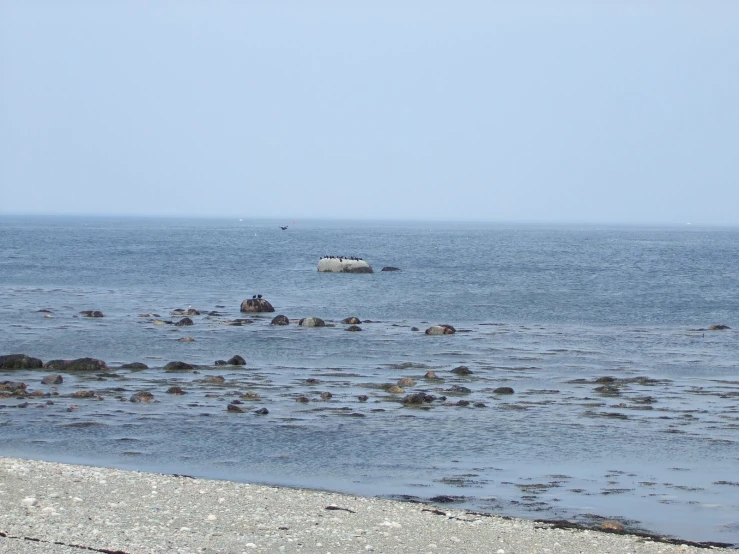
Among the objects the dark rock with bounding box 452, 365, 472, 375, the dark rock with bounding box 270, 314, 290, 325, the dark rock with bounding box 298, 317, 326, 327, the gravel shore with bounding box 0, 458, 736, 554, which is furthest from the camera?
the dark rock with bounding box 270, 314, 290, 325

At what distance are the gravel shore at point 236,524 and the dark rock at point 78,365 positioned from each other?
56.4ft

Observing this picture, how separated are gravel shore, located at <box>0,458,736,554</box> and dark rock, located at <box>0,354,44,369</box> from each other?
58.9 ft

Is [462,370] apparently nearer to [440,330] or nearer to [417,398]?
[417,398]

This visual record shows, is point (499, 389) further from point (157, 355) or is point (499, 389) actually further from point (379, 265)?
point (379, 265)

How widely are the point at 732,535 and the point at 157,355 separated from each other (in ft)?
92.9

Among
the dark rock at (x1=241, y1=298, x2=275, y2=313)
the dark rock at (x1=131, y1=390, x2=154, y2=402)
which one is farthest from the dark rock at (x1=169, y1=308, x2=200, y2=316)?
the dark rock at (x1=131, y1=390, x2=154, y2=402)

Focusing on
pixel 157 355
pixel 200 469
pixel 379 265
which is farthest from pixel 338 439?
pixel 379 265

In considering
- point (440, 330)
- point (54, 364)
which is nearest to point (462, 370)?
point (440, 330)

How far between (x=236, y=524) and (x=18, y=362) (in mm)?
23052

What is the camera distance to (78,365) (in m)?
36.8

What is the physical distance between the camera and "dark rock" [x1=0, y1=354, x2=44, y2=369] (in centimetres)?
3694

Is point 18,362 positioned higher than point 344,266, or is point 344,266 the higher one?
point 344,266

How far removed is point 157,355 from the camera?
41875mm

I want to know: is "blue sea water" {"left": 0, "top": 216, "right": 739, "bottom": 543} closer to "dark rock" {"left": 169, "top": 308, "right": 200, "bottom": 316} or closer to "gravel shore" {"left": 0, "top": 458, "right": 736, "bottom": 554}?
"dark rock" {"left": 169, "top": 308, "right": 200, "bottom": 316}
